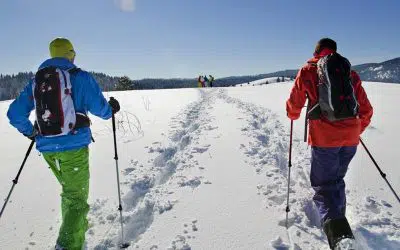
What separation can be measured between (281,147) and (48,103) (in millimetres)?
5354

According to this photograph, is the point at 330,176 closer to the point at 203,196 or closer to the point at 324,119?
the point at 324,119

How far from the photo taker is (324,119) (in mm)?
3590

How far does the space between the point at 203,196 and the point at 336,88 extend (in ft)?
8.05

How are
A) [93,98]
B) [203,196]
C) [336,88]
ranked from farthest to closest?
[203,196]
[93,98]
[336,88]

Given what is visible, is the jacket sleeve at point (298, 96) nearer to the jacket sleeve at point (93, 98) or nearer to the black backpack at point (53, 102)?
the jacket sleeve at point (93, 98)

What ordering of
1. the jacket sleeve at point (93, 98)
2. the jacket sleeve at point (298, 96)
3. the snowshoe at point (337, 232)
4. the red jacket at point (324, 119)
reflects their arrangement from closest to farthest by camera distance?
the snowshoe at point (337, 232), the jacket sleeve at point (93, 98), the red jacket at point (324, 119), the jacket sleeve at point (298, 96)

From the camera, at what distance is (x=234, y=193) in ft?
15.8

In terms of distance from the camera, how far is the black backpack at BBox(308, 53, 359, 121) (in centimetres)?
333

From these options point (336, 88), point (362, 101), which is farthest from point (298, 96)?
point (362, 101)

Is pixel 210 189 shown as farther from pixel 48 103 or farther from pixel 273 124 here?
pixel 273 124

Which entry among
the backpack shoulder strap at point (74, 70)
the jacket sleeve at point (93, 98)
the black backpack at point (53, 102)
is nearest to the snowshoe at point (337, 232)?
the jacket sleeve at point (93, 98)

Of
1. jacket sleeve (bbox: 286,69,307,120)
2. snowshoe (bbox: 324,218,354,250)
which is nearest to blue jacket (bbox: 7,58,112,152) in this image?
jacket sleeve (bbox: 286,69,307,120)

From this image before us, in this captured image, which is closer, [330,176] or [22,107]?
[22,107]

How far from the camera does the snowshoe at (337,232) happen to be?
313 cm
